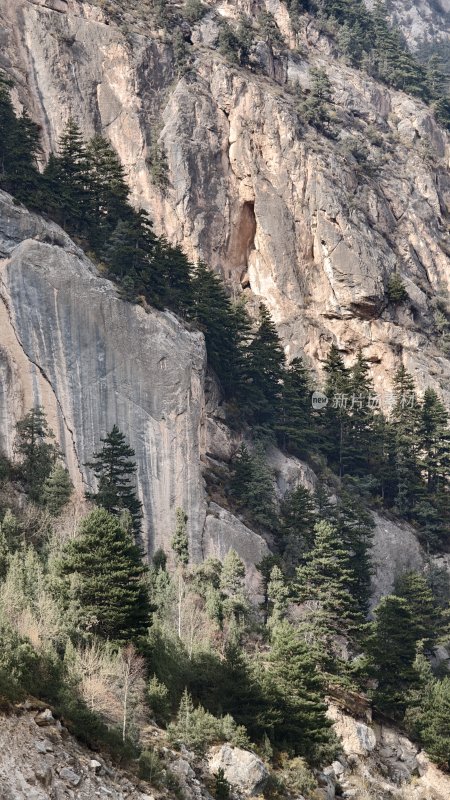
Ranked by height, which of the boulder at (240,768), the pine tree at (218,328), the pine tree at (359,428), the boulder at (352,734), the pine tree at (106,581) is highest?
the pine tree at (218,328)

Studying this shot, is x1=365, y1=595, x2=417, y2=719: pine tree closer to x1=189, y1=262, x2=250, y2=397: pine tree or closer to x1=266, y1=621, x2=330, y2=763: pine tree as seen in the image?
x1=266, y1=621, x2=330, y2=763: pine tree

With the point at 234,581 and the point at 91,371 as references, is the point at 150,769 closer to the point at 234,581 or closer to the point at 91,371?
the point at 234,581

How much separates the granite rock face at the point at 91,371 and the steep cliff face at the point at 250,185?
23.5 metres

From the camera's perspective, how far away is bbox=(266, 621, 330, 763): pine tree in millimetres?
42812

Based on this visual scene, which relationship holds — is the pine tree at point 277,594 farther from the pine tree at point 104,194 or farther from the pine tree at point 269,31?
the pine tree at point 269,31

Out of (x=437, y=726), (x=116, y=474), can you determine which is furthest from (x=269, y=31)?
(x=437, y=726)

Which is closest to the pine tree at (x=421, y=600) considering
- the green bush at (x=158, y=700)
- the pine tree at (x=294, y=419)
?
the pine tree at (x=294, y=419)

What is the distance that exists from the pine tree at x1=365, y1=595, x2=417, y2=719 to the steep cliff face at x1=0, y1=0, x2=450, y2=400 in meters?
30.5

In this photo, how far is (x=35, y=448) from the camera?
55969mm

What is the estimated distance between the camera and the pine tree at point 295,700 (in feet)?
140

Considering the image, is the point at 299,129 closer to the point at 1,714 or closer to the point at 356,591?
the point at 356,591

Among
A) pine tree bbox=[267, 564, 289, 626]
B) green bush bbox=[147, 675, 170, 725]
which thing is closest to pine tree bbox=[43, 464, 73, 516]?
pine tree bbox=[267, 564, 289, 626]

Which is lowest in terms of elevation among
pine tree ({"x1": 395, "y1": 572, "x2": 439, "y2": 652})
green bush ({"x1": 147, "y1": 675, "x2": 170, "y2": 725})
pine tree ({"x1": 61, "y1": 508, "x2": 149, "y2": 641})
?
green bush ({"x1": 147, "y1": 675, "x2": 170, "y2": 725})

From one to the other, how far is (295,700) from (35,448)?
21.0 metres
